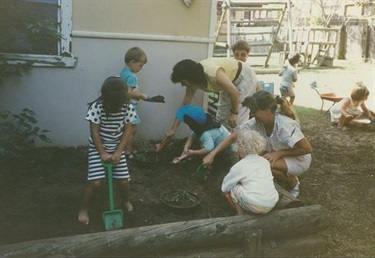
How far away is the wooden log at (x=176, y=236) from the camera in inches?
108

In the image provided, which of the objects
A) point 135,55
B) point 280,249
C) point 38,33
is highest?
point 38,33

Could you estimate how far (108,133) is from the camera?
3771 millimetres

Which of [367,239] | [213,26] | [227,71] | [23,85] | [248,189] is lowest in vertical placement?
[367,239]

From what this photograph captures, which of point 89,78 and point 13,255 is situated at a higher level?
point 89,78

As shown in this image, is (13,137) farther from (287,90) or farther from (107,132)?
(287,90)

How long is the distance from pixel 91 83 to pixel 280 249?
3.44 meters

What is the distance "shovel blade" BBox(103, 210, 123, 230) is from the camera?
11.7ft

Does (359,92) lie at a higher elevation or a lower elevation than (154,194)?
higher

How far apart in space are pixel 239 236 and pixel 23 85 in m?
3.55

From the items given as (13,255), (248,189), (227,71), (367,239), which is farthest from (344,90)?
(13,255)

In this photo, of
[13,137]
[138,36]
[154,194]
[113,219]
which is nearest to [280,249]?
[113,219]

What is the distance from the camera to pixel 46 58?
523 centimetres

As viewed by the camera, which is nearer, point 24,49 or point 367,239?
point 367,239

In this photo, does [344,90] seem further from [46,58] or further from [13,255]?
[13,255]
